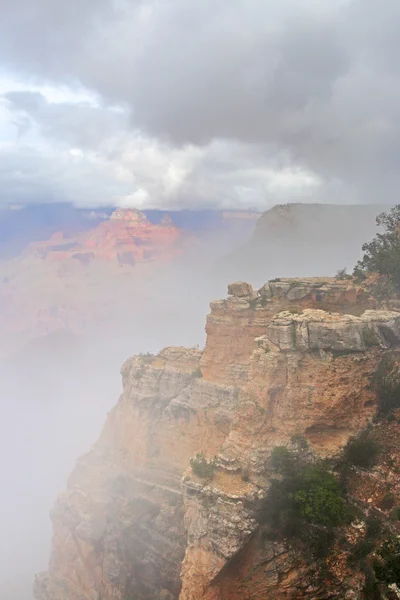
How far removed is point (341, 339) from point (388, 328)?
358 cm

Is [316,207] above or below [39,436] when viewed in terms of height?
above

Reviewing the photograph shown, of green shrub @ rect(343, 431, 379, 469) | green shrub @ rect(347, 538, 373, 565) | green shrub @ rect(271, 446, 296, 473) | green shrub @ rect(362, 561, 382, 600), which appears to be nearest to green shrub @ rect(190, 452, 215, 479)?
green shrub @ rect(271, 446, 296, 473)

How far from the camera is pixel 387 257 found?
3341 centimetres

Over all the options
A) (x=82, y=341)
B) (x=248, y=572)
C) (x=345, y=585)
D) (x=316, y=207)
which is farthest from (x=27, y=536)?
(x=316, y=207)

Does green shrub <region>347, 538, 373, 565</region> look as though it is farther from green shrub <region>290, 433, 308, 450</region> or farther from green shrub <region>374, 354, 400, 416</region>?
green shrub <region>374, 354, 400, 416</region>

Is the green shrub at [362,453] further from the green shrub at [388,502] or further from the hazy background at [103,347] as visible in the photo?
the hazy background at [103,347]

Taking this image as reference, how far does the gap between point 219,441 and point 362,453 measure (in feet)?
46.6

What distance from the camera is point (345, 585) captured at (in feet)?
55.7

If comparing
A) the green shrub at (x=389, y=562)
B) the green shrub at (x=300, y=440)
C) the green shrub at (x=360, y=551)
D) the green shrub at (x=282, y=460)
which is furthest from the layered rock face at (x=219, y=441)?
the green shrub at (x=389, y=562)

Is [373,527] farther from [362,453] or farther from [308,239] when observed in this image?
[308,239]

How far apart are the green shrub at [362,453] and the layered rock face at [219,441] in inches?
23.5

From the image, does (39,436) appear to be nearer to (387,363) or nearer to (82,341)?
(82,341)

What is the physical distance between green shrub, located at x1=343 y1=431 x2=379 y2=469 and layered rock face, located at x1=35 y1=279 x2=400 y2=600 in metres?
0.60

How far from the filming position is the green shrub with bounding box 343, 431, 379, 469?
67.4 ft
